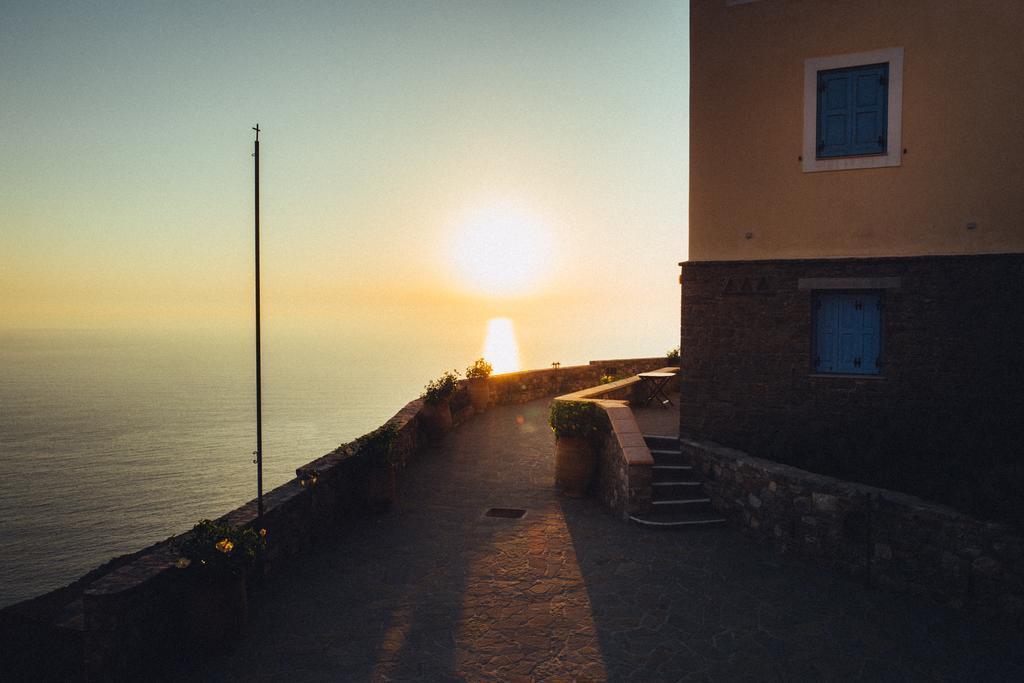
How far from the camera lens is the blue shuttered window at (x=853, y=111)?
31.5ft

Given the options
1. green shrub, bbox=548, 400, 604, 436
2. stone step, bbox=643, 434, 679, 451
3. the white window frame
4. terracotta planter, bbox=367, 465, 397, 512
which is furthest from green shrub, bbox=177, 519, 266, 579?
the white window frame

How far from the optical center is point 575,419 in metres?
11.2

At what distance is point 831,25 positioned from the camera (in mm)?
9805

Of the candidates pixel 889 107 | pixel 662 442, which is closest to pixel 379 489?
pixel 662 442

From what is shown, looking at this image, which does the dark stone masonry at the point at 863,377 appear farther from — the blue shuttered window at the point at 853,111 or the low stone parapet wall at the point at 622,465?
the blue shuttered window at the point at 853,111

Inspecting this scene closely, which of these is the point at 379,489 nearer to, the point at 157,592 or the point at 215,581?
the point at 215,581

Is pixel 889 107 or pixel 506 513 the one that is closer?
pixel 889 107

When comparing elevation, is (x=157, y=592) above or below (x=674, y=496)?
above

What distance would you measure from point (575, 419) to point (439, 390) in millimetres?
5114

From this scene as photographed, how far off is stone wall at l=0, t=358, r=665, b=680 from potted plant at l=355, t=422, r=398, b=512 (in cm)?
8

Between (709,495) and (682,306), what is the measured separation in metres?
3.30

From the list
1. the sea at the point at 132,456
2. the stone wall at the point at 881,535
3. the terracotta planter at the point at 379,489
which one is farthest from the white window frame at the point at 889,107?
the sea at the point at 132,456

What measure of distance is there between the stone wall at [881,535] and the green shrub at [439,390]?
781 centimetres

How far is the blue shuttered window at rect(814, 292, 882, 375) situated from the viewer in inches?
388
